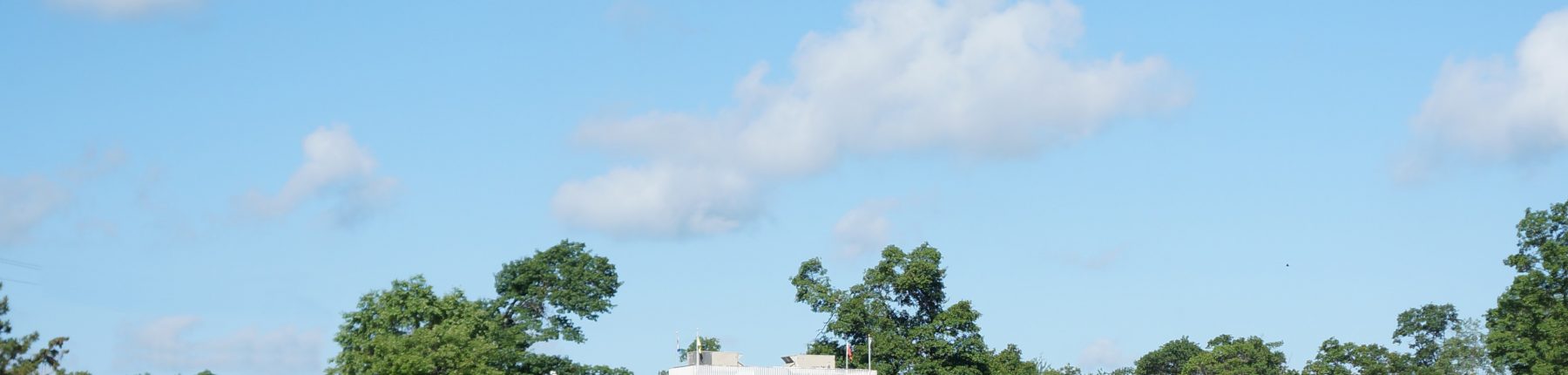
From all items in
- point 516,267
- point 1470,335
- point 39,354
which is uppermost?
point 1470,335

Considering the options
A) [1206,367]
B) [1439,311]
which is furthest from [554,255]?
[1439,311]

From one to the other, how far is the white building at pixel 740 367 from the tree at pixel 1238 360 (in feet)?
298

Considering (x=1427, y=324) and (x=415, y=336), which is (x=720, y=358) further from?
→ (x=1427, y=324)

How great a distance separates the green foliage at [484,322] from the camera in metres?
96.7

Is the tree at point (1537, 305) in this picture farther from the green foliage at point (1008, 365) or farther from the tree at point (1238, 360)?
the tree at point (1238, 360)

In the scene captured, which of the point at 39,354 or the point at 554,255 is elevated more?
the point at 554,255

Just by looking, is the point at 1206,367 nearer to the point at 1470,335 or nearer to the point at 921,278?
the point at 1470,335

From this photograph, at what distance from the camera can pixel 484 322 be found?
103 m

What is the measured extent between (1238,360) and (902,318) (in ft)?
227

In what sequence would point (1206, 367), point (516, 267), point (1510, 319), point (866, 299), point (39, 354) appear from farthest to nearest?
point (1206, 367), point (866, 299), point (1510, 319), point (516, 267), point (39, 354)

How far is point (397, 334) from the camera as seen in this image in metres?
99.8

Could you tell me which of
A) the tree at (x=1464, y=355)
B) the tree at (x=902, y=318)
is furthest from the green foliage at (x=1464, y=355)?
the tree at (x=902, y=318)

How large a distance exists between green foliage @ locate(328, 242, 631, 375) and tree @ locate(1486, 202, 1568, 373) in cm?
5886

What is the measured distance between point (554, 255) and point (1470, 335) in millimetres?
120308
